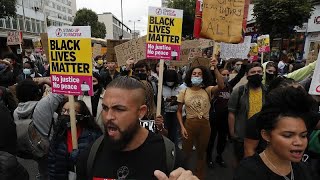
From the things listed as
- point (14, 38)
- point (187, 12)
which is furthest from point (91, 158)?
point (187, 12)

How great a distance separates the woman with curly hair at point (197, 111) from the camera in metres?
4.27

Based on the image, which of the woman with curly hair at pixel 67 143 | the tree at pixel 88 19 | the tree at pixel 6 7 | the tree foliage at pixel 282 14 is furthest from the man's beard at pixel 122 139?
the tree at pixel 88 19

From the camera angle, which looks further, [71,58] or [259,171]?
[71,58]

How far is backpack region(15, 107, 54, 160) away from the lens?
11.1 ft

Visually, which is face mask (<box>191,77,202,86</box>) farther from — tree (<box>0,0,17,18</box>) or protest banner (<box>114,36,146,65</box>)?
tree (<box>0,0,17,18</box>)

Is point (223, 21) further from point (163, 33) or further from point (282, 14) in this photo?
point (282, 14)

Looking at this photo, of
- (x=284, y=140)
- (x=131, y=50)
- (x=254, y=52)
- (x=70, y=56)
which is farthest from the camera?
(x=254, y=52)

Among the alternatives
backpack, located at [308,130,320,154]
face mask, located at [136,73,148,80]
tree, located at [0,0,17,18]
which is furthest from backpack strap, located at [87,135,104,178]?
tree, located at [0,0,17,18]

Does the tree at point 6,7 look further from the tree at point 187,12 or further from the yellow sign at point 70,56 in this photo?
the yellow sign at point 70,56

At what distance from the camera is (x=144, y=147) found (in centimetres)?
184

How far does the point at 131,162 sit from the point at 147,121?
5.61ft

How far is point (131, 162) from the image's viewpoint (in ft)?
5.81

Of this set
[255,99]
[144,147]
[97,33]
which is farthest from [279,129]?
[97,33]

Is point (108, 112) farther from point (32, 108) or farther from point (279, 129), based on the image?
point (32, 108)
